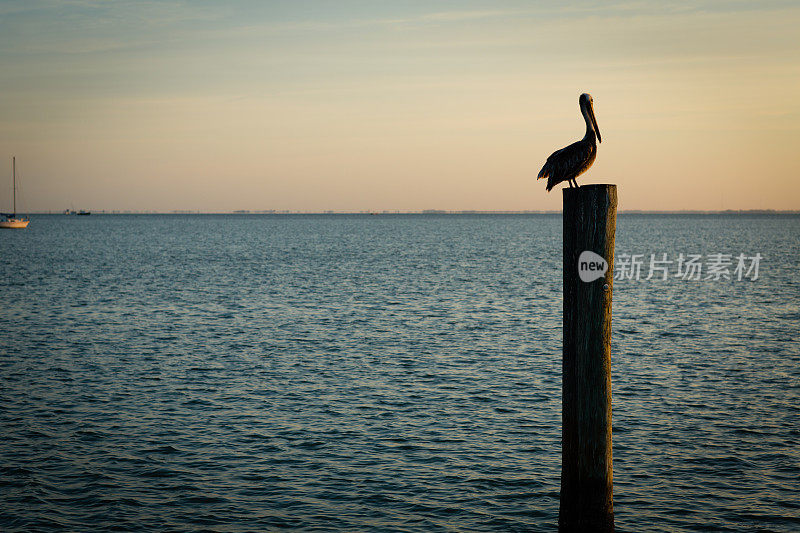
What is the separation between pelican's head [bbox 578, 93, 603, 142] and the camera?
32.9 ft

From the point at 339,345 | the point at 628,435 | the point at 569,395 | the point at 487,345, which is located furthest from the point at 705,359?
the point at 569,395

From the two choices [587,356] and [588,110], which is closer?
[587,356]

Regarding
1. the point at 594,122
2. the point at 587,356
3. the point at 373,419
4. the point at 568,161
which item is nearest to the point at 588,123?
the point at 594,122

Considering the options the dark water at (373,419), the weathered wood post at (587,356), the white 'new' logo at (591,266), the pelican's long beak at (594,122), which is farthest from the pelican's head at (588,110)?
the dark water at (373,419)

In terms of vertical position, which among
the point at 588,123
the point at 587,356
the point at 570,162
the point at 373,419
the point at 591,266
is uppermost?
the point at 588,123

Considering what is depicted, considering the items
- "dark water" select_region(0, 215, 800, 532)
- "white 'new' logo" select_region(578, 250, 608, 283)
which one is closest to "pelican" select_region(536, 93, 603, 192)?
"white 'new' logo" select_region(578, 250, 608, 283)

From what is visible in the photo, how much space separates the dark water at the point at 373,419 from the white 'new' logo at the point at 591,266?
452 cm

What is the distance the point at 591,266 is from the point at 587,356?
40.9 inches

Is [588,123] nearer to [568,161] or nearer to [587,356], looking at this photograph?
[568,161]

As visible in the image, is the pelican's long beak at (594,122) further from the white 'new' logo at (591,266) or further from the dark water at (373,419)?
the dark water at (373,419)

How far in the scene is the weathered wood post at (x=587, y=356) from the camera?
25.7 feet

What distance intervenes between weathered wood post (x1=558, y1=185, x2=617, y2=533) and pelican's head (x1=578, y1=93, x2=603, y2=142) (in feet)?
7.78

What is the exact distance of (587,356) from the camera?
8.13 meters

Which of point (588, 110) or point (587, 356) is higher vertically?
point (588, 110)
